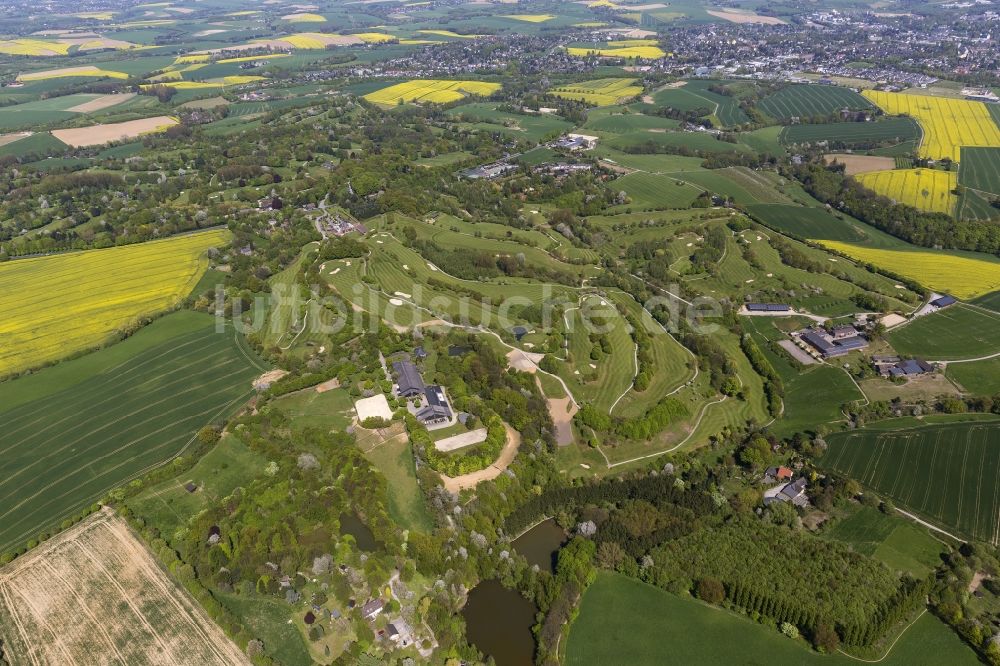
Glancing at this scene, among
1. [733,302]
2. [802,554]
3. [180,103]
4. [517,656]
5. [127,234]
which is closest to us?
[517,656]

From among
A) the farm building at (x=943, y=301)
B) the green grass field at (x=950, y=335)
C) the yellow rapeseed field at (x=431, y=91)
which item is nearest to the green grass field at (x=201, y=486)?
the green grass field at (x=950, y=335)

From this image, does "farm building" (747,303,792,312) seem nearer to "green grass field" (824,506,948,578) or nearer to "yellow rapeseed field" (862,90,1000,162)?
"green grass field" (824,506,948,578)

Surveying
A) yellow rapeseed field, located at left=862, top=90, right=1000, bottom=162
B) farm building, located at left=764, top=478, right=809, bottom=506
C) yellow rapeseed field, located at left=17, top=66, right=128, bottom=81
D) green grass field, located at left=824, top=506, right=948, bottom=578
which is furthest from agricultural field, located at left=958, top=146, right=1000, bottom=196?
yellow rapeseed field, located at left=17, top=66, right=128, bottom=81

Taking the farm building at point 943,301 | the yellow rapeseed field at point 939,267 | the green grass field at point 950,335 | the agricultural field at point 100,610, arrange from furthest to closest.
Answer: the yellow rapeseed field at point 939,267
the farm building at point 943,301
the green grass field at point 950,335
the agricultural field at point 100,610

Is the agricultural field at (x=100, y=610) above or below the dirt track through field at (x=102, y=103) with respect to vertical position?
below

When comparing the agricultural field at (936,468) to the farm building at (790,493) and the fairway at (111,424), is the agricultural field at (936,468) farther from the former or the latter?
the fairway at (111,424)

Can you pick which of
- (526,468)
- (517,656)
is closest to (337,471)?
(526,468)

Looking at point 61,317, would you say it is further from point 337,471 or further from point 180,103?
point 180,103
